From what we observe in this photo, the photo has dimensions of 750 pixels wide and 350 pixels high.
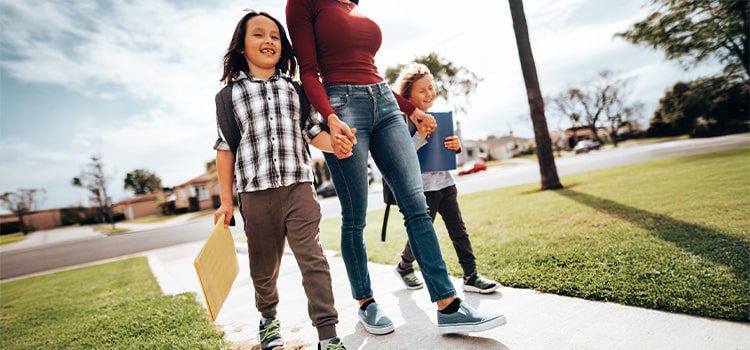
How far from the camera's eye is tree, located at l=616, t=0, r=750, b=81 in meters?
16.5

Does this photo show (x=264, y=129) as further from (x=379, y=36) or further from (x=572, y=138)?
(x=572, y=138)

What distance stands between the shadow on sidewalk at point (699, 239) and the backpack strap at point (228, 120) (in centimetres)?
260

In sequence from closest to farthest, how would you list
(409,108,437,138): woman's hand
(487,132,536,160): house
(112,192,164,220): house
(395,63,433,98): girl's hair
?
(409,108,437,138): woman's hand < (395,63,433,98): girl's hair < (112,192,164,220): house < (487,132,536,160): house

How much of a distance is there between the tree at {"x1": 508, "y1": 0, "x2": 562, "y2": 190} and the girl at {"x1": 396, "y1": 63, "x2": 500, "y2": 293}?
705 cm

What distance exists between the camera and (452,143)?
2.42 metres

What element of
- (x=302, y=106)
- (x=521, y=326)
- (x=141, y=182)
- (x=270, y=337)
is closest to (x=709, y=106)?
(x=521, y=326)

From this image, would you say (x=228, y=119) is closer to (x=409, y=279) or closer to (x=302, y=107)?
(x=302, y=107)

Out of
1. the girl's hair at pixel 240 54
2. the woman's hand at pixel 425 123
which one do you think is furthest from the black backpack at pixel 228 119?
the woman's hand at pixel 425 123

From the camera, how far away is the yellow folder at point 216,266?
153 cm

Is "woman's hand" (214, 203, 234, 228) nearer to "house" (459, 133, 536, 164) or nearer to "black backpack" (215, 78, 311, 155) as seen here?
"black backpack" (215, 78, 311, 155)

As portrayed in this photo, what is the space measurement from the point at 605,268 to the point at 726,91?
26.7m

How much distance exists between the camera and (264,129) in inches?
70.1

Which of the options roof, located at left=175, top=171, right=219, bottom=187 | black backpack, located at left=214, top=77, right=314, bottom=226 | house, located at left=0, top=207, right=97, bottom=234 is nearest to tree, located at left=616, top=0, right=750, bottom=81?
black backpack, located at left=214, top=77, right=314, bottom=226

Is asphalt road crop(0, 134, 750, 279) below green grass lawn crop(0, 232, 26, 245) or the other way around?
below
